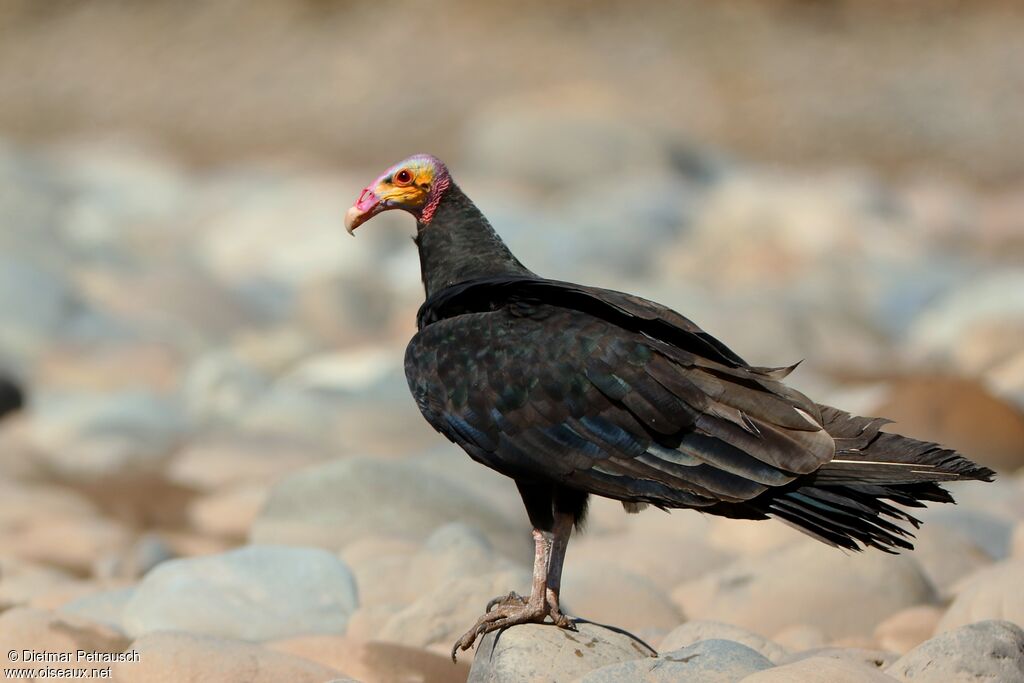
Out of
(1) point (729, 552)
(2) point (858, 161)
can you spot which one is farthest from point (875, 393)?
(2) point (858, 161)

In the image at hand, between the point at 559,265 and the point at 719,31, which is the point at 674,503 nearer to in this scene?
the point at 559,265

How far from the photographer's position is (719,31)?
23828mm

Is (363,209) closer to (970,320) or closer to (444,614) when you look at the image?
(444,614)

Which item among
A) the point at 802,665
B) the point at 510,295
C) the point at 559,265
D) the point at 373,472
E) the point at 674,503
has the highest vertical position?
the point at 559,265

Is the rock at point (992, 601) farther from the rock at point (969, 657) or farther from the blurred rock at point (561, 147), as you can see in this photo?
the blurred rock at point (561, 147)

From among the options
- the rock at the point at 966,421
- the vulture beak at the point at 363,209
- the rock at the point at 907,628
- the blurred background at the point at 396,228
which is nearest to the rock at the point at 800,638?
the blurred background at the point at 396,228

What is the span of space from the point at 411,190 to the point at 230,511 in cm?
357

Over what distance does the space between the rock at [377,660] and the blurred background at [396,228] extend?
0.19 m

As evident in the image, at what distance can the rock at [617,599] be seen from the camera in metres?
6.40

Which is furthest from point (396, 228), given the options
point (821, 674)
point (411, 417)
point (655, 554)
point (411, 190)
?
point (821, 674)

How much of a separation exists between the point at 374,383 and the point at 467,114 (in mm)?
12797

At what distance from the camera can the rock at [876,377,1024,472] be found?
9172mm

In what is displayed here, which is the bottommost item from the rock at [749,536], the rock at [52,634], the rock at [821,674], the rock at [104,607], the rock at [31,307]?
the rock at [821,674]

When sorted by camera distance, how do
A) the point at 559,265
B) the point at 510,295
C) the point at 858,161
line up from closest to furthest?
the point at 510,295
the point at 559,265
the point at 858,161
